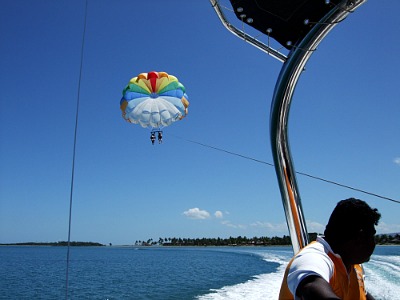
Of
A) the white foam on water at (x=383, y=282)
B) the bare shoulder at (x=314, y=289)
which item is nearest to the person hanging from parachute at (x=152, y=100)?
the white foam on water at (x=383, y=282)

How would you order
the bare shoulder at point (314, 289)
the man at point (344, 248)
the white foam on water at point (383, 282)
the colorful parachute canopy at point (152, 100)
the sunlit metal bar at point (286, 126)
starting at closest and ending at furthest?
the bare shoulder at point (314, 289) → the man at point (344, 248) → the sunlit metal bar at point (286, 126) → the colorful parachute canopy at point (152, 100) → the white foam on water at point (383, 282)

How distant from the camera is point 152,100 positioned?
11.6 meters

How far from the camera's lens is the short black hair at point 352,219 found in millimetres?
1041

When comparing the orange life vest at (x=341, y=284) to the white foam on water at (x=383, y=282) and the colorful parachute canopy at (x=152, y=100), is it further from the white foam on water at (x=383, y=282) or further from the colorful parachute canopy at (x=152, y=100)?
the white foam on water at (x=383, y=282)

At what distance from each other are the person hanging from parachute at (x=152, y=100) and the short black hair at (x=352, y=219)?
405 inches

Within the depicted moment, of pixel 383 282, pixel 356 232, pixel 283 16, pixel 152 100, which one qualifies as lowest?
pixel 383 282

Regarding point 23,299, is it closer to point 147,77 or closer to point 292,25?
point 147,77

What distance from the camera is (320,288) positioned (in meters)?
0.80

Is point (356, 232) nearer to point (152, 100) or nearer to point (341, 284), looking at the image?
point (341, 284)

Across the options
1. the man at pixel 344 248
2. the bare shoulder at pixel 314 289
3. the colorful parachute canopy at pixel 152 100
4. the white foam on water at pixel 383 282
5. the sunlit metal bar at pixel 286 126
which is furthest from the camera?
the white foam on water at pixel 383 282

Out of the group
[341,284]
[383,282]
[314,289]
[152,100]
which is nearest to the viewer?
[314,289]

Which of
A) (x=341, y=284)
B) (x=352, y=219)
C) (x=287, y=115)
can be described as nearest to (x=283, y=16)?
(x=287, y=115)

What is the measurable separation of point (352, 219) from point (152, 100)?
10.8m

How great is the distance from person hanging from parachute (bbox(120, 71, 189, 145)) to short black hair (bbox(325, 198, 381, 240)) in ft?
33.7
